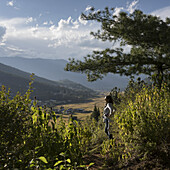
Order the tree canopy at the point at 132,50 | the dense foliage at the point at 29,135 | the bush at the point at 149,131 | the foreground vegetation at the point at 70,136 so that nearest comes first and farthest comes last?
the dense foliage at the point at 29,135, the foreground vegetation at the point at 70,136, the bush at the point at 149,131, the tree canopy at the point at 132,50

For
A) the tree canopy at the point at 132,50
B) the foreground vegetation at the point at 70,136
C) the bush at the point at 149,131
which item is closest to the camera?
the foreground vegetation at the point at 70,136

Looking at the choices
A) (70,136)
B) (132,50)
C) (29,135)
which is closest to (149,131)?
(70,136)

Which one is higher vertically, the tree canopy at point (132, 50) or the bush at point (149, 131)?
the tree canopy at point (132, 50)

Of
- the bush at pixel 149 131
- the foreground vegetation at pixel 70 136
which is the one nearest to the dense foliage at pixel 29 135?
the foreground vegetation at pixel 70 136

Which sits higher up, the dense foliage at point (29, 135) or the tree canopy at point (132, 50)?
the tree canopy at point (132, 50)

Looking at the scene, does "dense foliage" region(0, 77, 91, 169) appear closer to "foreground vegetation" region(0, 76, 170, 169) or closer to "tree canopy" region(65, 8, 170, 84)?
"foreground vegetation" region(0, 76, 170, 169)

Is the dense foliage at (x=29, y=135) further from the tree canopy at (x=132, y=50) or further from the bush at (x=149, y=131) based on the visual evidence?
the tree canopy at (x=132, y=50)

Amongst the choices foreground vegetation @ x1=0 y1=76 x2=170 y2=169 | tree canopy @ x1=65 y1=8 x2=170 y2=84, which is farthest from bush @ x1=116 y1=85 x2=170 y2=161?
tree canopy @ x1=65 y1=8 x2=170 y2=84

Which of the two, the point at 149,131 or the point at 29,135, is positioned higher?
the point at 149,131

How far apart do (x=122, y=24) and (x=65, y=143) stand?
8804 mm

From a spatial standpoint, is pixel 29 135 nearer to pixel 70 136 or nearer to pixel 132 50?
pixel 70 136

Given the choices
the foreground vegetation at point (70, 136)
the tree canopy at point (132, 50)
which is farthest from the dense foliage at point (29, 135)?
the tree canopy at point (132, 50)

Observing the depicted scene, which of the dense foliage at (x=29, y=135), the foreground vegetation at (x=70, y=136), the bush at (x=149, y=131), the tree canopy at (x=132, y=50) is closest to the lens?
the dense foliage at (x=29, y=135)

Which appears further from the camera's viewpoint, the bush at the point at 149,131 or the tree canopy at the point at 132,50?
the tree canopy at the point at 132,50
